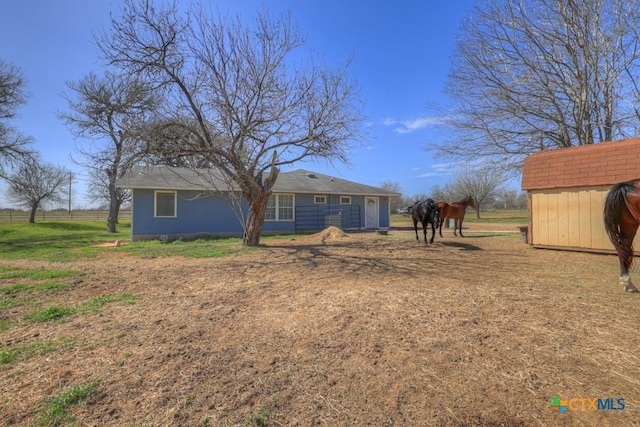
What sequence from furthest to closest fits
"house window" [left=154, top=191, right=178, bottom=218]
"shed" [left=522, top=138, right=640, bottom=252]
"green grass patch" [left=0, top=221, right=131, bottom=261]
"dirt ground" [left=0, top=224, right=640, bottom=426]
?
1. "house window" [left=154, top=191, right=178, bottom=218]
2. "green grass patch" [left=0, top=221, right=131, bottom=261]
3. "shed" [left=522, top=138, right=640, bottom=252]
4. "dirt ground" [left=0, top=224, right=640, bottom=426]

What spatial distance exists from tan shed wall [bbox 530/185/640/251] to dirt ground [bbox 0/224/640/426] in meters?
3.35

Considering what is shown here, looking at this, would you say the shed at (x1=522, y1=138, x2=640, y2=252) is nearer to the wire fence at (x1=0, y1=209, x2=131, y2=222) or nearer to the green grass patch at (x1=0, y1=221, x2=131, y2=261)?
the green grass patch at (x1=0, y1=221, x2=131, y2=261)

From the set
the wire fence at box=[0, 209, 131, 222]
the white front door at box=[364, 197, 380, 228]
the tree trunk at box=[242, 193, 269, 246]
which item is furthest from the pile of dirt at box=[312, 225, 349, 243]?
the wire fence at box=[0, 209, 131, 222]

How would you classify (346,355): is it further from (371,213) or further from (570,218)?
(371,213)

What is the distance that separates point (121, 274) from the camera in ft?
21.6

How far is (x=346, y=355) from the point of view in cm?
279

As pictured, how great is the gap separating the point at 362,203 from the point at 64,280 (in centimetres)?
1708

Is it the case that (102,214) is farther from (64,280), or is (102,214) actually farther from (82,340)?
(82,340)

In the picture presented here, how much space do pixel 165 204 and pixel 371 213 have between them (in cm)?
1247

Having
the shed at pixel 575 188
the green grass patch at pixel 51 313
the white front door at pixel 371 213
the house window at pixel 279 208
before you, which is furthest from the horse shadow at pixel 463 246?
the white front door at pixel 371 213

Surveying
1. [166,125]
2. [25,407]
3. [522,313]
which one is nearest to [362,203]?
[166,125]

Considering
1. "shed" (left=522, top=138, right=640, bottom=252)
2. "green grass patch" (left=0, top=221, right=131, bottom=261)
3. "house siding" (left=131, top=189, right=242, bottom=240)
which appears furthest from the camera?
"house siding" (left=131, top=189, right=242, bottom=240)

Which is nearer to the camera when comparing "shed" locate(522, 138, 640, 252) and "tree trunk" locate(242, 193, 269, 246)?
"shed" locate(522, 138, 640, 252)

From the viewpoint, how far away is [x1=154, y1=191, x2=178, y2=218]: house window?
50.9ft
